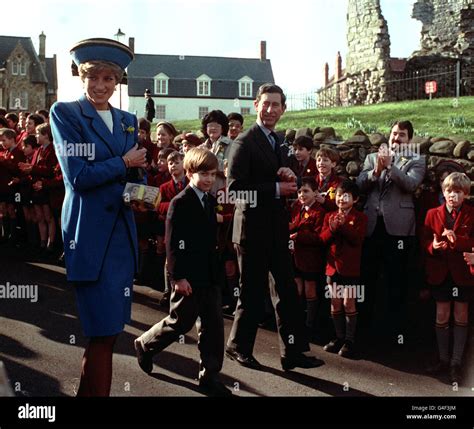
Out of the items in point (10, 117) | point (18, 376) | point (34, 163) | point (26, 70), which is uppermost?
point (26, 70)

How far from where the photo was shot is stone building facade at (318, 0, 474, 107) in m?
19.9

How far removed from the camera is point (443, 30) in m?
21.8

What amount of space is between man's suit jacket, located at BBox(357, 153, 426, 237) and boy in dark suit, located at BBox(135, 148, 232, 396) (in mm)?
2170

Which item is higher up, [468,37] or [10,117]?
[468,37]

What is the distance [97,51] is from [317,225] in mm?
3403

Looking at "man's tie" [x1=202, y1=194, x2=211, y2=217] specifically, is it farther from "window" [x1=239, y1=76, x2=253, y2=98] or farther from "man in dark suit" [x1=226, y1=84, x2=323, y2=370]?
"window" [x1=239, y1=76, x2=253, y2=98]

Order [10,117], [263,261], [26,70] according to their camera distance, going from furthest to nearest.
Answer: [26,70] < [10,117] < [263,261]

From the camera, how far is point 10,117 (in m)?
12.6

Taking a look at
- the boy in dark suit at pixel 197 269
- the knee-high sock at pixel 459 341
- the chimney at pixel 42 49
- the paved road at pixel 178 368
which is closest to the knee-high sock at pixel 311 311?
the paved road at pixel 178 368

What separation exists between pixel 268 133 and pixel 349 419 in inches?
105

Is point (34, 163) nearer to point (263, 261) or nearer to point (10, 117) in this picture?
point (10, 117)

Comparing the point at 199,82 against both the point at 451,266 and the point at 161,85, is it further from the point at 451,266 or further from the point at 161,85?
the point at 451,266

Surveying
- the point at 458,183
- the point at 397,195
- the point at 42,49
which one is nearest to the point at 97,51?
the point at 458,183

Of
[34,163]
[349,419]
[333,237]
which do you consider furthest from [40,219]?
[349,419]
